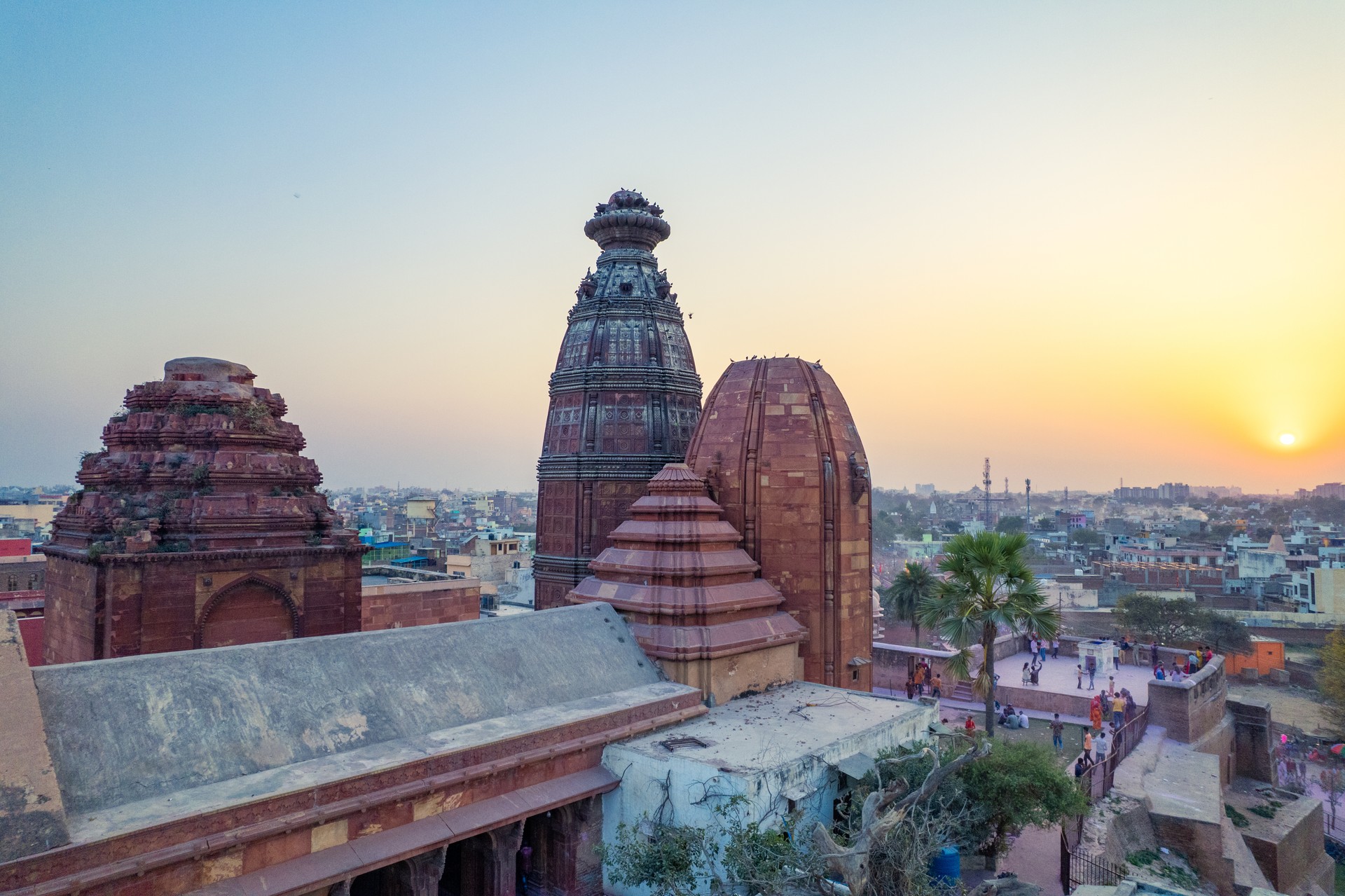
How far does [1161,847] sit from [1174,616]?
30629 millimetres

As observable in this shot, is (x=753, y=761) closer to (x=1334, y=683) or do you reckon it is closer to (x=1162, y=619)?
(x=1334, y=683)

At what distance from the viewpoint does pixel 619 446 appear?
21.9 metres

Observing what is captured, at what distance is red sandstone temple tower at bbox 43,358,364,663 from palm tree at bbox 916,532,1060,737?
12.5 m

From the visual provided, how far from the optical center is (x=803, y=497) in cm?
1677

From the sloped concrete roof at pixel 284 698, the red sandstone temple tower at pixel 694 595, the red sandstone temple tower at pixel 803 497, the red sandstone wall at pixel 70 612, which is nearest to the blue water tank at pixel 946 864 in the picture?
the red sandstone temple tower at pixel 694 595

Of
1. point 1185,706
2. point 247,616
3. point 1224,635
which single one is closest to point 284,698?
point 247,616

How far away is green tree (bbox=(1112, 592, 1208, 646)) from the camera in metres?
42.3

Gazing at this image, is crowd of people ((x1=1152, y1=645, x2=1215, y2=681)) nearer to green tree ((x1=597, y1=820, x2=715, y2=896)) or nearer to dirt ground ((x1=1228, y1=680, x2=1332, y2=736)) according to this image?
dirt ground ((x1=1228, y1=680, x2=1332, y2=736))

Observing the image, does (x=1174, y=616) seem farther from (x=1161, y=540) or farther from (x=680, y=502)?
(x=1161, y=540)

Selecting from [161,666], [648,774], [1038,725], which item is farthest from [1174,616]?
[161,666]

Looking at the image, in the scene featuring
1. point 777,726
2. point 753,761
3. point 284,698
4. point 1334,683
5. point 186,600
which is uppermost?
point 186,600

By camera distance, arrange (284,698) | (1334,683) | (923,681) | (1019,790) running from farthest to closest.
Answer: (1334,683)
(923,681)
(1019,790)
(284,698)

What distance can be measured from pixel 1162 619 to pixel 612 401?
3673 cm

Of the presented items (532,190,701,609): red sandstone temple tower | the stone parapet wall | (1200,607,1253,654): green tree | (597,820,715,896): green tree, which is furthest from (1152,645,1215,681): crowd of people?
(597,820,715,896): green tree
